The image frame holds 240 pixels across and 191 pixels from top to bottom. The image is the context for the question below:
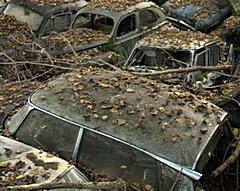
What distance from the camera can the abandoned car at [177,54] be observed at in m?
7.80

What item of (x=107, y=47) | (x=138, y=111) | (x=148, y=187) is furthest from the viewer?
(x=107, y=47)

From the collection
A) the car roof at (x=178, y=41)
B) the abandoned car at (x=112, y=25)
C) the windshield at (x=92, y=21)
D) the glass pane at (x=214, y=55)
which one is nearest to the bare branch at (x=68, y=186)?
the car roof at (x=178, y=41)

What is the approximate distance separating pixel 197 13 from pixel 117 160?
8790mm

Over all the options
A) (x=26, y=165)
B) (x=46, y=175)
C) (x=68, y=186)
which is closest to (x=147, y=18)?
(x=26, y=165)

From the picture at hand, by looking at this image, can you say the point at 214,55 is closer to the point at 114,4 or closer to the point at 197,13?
the point at 114,4

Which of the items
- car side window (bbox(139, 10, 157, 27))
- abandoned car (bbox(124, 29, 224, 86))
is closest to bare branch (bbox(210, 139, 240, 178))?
abandoned car (bbox(124, 29, 224, 86))

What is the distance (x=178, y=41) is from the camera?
8188mm

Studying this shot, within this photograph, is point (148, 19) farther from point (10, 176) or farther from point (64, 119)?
point (10, 176)

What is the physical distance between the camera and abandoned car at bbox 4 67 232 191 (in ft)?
13.3

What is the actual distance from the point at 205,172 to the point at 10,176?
2.38 meters

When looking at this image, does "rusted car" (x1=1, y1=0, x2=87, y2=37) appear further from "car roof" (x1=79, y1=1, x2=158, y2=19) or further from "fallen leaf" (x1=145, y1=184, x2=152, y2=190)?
"fallen leaf" (x1=145, y1=184, x2=152, y2=190)

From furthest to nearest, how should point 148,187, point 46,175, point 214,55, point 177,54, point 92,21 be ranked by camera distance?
point 92,21, point 214,55, point 177,54, point 148,187, point 46,175

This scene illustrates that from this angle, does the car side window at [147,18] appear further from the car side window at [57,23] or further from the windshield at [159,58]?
the car side window at [57,23]

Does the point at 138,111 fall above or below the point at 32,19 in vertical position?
above
